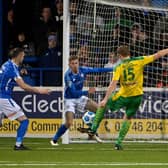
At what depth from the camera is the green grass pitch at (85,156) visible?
41.4ft

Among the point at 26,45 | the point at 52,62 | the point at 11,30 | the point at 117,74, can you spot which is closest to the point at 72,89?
the point at 117,74

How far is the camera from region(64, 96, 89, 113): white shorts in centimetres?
1683

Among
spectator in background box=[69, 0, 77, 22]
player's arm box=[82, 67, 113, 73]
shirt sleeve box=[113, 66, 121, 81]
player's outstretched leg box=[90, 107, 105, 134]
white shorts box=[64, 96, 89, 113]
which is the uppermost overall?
spectator in background box=[69, 0, 77, 22]

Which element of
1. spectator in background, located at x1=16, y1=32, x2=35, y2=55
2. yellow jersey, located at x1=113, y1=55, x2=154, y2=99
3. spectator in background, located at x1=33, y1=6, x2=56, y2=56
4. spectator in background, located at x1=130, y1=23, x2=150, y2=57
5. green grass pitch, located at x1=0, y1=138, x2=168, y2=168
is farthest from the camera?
spectator in background, located at x1=16, y1=32, x2=35, y2=55

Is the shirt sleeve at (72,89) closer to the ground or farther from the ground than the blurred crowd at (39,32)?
closer to the ground

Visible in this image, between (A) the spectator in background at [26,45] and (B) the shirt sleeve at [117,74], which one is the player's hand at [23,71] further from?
(B) the shirt sleeve at [117,74]

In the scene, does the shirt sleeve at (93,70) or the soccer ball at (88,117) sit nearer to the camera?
the shirt sleeve at (93,70)

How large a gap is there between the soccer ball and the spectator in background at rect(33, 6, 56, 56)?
3.75 m

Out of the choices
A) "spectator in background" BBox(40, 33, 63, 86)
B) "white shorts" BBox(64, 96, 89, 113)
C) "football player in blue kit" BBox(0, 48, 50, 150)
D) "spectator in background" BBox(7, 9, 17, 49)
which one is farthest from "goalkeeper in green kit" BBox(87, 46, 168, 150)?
"spectator in background" BBox(7, 9, 17, 49)

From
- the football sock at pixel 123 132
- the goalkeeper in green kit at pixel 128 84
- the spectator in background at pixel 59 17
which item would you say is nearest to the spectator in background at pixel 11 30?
the spectator in background at pixel 59 17

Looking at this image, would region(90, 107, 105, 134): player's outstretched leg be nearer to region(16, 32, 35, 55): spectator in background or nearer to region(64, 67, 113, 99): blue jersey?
region(64, 67, 113, 99): blue jersey

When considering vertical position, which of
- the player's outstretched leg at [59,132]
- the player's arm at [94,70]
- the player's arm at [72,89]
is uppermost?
the player's arm at [94,70]

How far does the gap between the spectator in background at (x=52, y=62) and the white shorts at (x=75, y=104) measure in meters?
3.43

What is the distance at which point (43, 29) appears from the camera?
21375 millimetres
